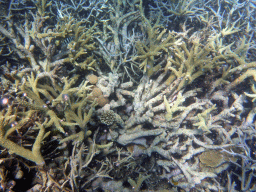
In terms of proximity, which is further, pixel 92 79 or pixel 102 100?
pixel 92 79

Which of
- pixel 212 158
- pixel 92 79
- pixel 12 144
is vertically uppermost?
pixel 92 79

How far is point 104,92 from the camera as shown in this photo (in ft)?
9.78

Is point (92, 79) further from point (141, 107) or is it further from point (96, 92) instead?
point (141, 107)

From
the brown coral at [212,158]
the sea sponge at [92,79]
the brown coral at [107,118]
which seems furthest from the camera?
the sea sponge at [92,79]

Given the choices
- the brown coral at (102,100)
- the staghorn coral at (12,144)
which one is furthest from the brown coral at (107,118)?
the staghorn coral at (12,144)

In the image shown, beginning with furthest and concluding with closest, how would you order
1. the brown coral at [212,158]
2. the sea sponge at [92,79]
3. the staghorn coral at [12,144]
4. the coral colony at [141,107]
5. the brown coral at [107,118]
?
the sea sponge at [92,79]
the brown coral at [212,158]
the brown coral at [107,118]
the coral colony at [141,107]
the staghorn coral at [12,144]

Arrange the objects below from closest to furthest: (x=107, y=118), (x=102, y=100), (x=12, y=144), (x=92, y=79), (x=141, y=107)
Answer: (x=12, y=144)
(x=107, y=118)
(x=141, y=107)
(x=102, y=100)
(x=92, y=79)

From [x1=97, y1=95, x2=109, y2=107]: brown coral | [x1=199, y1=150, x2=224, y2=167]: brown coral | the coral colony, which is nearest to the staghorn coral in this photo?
the coral colony

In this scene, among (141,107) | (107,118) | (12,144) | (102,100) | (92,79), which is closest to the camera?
(12,144)

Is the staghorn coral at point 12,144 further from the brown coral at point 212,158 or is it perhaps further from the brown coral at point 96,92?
the brown coral at point 212,158

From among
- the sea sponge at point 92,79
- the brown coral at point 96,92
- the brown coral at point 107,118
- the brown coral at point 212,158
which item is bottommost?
the brown coral at point 212,158

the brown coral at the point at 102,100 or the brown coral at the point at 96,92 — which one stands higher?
the brown coral at the point at 96,92

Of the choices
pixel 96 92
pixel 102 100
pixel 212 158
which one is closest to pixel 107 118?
pixel 102 100

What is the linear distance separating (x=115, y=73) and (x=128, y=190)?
2.22m
